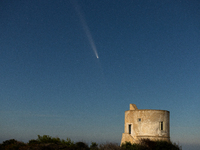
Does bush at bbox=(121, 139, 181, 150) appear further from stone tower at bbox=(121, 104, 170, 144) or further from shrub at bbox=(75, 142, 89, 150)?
shrub at bbox=(75, 142, 89, 150)

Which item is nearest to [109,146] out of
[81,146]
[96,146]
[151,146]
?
[96,146]

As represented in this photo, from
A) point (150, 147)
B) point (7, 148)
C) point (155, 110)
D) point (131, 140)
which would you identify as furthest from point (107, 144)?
point (7, 148)

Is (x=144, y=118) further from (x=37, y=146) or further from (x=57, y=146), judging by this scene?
(x=37, y=146)

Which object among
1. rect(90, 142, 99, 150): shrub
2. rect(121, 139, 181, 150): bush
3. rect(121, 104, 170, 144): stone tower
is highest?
rect(121, 104, 170, 144): stone tower

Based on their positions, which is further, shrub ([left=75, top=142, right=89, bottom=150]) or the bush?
shrub ([left=75, top=142, right=89, bottom=150])

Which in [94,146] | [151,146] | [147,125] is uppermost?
[147,125]

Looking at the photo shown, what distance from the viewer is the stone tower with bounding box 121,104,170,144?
2331 cm

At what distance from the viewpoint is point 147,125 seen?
2342cm

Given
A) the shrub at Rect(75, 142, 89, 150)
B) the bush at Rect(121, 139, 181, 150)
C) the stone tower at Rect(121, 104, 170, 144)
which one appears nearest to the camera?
the bush at Rect(121, 139, 181, 150)

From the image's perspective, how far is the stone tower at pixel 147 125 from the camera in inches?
918

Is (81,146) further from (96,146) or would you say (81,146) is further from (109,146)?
(109,146)

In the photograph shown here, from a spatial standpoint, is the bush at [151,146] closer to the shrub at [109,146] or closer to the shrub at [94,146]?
the shrub at [109,146]

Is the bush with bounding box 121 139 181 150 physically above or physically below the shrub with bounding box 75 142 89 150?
above

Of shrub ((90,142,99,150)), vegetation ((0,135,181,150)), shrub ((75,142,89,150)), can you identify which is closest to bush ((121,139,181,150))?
vegetation ((0,135,181,150))
